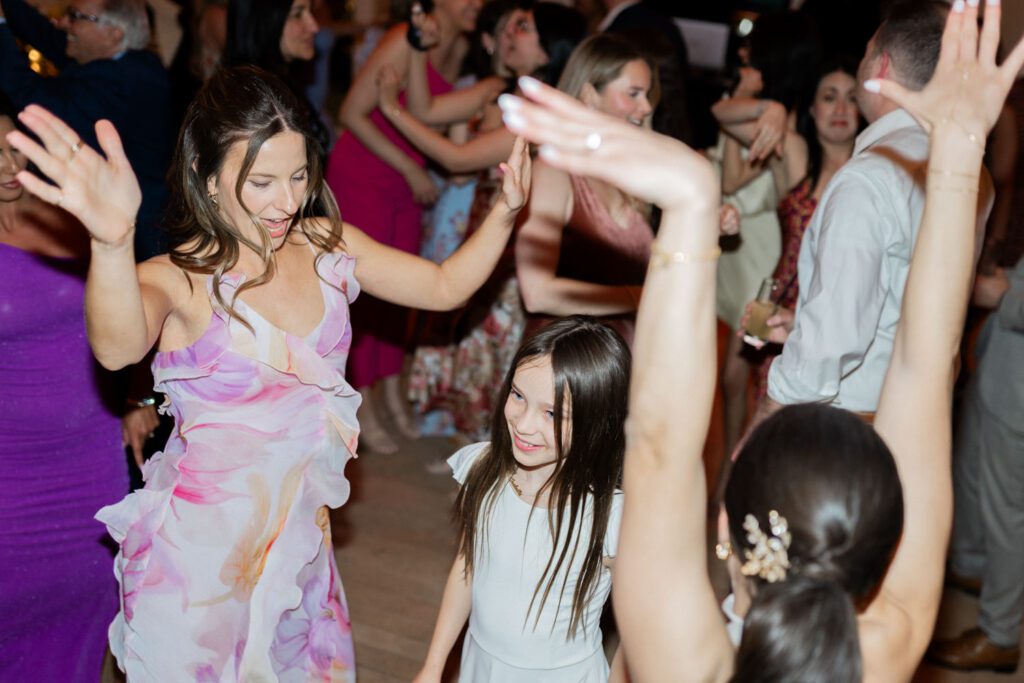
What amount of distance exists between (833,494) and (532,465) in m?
0.89

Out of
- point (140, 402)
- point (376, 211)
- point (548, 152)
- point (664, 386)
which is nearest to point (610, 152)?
point (548, 152)

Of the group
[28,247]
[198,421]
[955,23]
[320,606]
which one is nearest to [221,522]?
[198,421]

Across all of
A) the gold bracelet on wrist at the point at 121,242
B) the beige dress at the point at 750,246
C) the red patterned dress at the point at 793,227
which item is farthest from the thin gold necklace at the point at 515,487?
the beige dress at the point at 750,246

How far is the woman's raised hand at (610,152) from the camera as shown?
105 centimetres

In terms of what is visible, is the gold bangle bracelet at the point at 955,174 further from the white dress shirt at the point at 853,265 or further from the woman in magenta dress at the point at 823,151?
the woman in magenta dress at the point at 823,151

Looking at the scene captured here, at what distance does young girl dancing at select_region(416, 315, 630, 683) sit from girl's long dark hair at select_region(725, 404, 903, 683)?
74cm

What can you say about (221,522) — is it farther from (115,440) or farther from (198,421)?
(115,440)

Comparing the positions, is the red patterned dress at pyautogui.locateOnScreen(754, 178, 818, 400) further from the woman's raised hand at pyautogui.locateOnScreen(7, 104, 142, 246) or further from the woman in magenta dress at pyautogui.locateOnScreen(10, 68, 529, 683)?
the woman's raised hand at pyautogui.locateOnScreen(7, 104, 142, 246)

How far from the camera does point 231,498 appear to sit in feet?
6.37

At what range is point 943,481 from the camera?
1338mm

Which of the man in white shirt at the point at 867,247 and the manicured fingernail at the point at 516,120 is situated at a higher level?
the manicured fingernail at the point at 516,120

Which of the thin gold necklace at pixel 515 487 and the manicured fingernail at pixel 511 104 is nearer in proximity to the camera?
the manicured fingernail at pixel 511 104

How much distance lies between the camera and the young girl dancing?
1906 mm

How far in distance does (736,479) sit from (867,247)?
1086 mm
